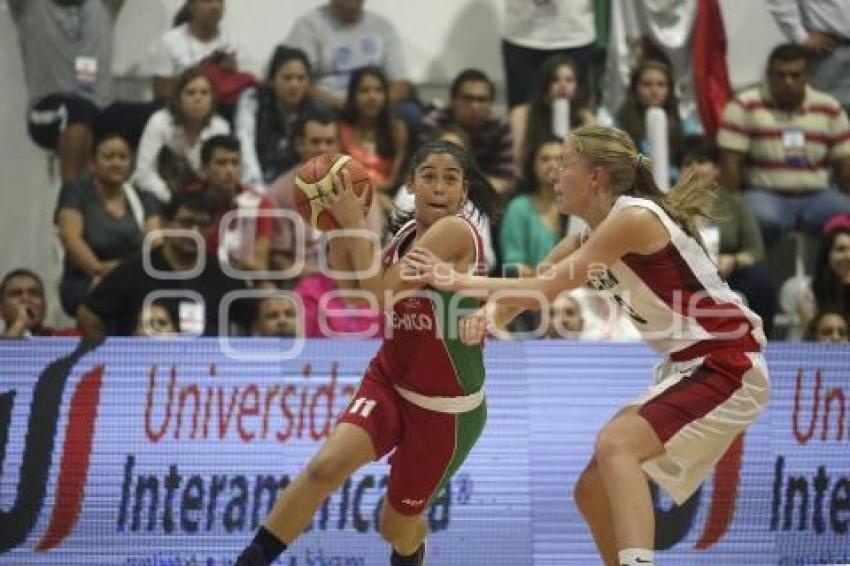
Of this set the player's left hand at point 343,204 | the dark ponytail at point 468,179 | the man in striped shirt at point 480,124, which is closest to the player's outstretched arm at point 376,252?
the player's left hand at point 343,204

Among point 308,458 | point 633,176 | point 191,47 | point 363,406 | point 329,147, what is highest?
point 191,47

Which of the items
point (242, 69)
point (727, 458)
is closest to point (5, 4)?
point (242, 69)

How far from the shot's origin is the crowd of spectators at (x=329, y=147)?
346 inches

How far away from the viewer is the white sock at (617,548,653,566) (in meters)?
5.39

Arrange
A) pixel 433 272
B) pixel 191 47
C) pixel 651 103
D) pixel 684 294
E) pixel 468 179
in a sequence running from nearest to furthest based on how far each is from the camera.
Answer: pixel 433 272, pixel 684 294, pixel 468 179, pixel 651 103, pixel 191 47

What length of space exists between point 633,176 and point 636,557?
56.7 inches

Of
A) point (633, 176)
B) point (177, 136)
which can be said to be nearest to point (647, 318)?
point (633, 176)

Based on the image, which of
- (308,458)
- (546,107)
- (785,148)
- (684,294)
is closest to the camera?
(684,294)

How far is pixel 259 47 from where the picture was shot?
10797mm

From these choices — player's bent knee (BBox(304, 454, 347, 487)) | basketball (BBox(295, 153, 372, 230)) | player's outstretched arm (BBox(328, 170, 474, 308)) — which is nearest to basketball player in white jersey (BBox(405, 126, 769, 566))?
player's outstretched arm (BBox(328, 170, 474, 308))

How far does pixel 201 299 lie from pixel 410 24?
3.26 meters

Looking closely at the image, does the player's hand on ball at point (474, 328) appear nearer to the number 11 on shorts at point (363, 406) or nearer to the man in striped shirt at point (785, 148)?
the number 11 on shorts at point (363, 406)

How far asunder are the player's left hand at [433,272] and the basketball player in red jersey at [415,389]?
149mm

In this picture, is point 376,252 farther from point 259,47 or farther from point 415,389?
point 259,47
